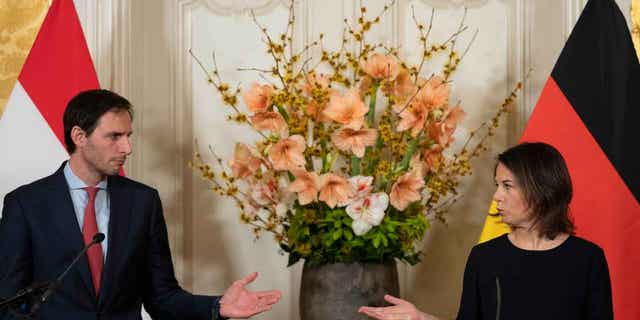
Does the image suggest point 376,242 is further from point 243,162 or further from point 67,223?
point 67,223

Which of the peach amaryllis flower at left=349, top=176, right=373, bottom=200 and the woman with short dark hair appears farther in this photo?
the peach amaryllis flower at left=349, top=176, right=373, bottom=200

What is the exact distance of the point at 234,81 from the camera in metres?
3.75

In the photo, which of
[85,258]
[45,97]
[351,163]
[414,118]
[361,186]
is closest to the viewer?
[85,258]

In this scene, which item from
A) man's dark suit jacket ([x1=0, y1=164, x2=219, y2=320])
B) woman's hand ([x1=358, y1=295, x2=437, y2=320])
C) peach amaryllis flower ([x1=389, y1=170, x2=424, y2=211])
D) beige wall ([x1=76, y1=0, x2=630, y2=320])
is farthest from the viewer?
beige wall ([x1=76, y1=0, x2=630, y2=320])

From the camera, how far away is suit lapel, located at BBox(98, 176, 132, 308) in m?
2.65

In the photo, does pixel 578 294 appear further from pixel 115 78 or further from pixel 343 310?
pixel 115 78

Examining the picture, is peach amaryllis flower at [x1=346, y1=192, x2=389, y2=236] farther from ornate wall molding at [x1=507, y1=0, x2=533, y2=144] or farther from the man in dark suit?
ornate wall molding at [x1=507, y1=0, x2=533, y2=144]

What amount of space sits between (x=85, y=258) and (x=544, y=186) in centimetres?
129

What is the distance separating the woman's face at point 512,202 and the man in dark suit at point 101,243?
681 millimetres

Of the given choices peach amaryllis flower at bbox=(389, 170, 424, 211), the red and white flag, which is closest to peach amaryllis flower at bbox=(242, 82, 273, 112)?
peach amaryllis flower at bbox=(389, 170, 424, 211)

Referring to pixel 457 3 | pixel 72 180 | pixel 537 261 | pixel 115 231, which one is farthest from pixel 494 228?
pixel 72 180

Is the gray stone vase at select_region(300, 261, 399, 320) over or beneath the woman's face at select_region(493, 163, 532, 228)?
beneath

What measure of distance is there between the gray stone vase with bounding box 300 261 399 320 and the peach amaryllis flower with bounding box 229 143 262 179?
0.37 metres

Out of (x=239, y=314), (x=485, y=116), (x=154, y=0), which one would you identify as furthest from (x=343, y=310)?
(x=154, y=0)
